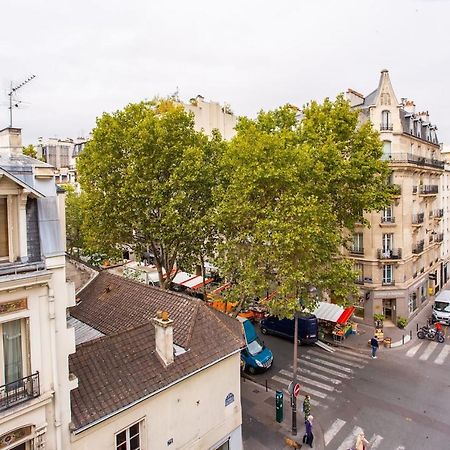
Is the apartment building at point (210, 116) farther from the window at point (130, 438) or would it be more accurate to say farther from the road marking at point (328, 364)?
the window at point (130, 438)

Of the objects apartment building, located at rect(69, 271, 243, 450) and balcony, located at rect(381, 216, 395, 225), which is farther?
balcony, located at rect(381, 216, 395, 225)

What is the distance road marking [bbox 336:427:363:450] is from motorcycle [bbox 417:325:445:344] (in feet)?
43.0

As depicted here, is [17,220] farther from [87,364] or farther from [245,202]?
[245,202]

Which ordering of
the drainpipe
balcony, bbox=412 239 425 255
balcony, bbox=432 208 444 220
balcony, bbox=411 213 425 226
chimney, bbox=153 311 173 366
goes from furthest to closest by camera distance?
balcony, bbox=432 208 444 220
balcony, bbox=412 239 425 255
balcony, bbox=411 213 425 226
chimney, bbox=153 311 173 366
the drainpipe

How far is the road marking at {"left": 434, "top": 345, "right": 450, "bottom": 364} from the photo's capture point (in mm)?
23281

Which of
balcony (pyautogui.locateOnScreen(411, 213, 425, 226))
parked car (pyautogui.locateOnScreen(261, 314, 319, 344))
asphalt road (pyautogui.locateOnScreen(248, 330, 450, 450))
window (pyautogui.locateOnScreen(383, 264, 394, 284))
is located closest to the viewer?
asphalt road (pyautogui.locateOnScreen(248, 330, 450, 450))

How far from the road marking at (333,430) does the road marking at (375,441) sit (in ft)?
4.45

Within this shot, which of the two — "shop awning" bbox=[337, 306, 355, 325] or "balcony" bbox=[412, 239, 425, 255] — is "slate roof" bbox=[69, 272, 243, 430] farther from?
"balcony" bbox=[412, 239, 425, 255]

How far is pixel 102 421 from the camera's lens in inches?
408

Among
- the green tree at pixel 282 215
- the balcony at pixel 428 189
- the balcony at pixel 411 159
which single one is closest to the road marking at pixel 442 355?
the green tree at pixel 282 215

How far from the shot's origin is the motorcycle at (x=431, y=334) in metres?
26.3

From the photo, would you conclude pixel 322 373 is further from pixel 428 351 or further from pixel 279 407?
pixel 428 351

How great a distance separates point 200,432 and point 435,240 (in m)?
32.1

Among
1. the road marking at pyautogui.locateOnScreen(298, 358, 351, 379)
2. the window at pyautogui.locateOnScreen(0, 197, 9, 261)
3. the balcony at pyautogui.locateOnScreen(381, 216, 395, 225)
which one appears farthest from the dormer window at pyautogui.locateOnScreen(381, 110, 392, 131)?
the window at pyautogui.locateOnScreen(0, 197, 9, 261)
